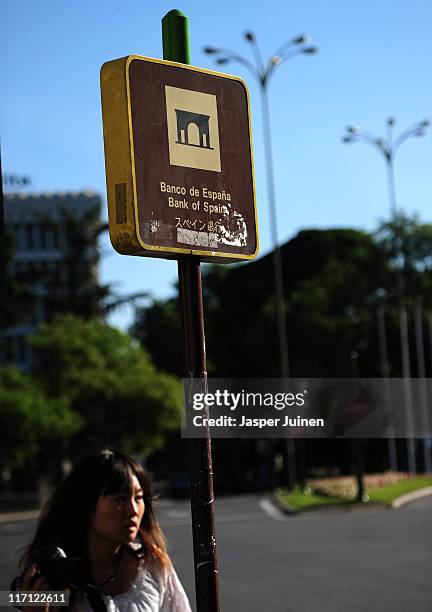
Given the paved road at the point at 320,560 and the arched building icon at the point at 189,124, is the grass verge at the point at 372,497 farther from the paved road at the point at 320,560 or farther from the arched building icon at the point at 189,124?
the arched building icon at the point at 189,124

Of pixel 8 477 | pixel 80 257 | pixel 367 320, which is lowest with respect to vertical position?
pixel 8 477

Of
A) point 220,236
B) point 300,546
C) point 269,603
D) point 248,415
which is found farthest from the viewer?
point 300,546

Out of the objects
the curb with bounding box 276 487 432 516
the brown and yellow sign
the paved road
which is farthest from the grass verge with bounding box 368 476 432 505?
the brown and yellow sign

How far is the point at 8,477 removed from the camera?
54.1 metres

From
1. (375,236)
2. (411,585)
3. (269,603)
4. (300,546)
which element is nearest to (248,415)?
(269,603)

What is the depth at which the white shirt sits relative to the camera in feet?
8.77

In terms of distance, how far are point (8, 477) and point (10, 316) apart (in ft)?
60.2

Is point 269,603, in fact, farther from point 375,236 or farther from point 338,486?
point 375,236

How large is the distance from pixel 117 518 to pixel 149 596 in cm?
19

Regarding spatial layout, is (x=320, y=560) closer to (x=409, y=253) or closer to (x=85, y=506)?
(x=85, y=506)

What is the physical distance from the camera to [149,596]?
2.71 meters

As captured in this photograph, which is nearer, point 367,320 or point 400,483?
point 400,483

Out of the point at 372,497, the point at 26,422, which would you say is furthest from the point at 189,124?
the point at 26,422

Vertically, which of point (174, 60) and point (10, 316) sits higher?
point (10, 316)
